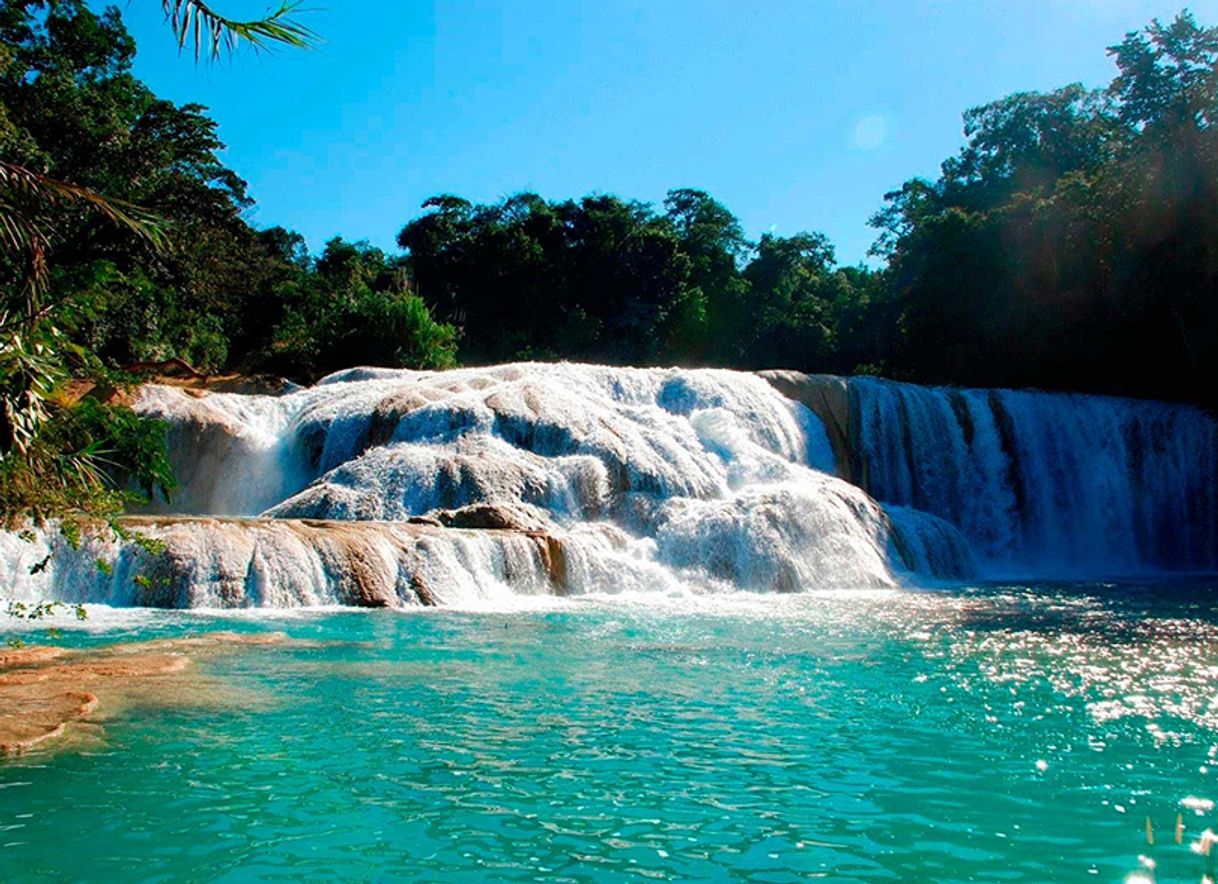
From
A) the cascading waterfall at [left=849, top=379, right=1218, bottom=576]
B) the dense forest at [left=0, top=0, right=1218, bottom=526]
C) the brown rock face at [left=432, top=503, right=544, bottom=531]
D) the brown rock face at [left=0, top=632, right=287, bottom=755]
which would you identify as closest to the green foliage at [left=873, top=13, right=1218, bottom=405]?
the dense forest at [left=0, top=0, right=1218, bottom=526]

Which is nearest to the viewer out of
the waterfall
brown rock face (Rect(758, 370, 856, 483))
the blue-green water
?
the blue-green water

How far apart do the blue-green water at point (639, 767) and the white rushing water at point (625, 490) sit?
1.70 m

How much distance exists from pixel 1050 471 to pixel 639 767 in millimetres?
19630

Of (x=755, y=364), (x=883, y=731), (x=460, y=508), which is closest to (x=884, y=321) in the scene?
(x=755, y=364)

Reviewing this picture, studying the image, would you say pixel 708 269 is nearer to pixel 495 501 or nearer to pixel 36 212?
pixel 495 501

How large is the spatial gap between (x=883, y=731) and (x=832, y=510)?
34.2ft

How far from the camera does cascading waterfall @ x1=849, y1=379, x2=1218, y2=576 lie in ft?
71.9

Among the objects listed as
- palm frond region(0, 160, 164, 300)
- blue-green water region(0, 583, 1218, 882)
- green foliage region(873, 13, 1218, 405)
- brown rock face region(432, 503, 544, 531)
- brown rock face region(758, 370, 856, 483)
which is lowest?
blue-green water region(0, 583, 1218, 882)

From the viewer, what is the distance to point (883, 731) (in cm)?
616

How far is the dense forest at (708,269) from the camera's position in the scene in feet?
81.7

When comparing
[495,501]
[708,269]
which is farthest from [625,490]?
[708,269]

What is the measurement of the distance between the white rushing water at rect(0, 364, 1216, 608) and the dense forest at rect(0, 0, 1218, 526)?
3081 millimetres

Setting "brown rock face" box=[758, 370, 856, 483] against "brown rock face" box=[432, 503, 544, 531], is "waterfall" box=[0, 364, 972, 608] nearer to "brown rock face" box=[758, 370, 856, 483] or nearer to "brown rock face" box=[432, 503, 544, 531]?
"brown rock face" box=[432, 503, 544, 531]

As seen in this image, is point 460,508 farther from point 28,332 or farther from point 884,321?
point 884,321
